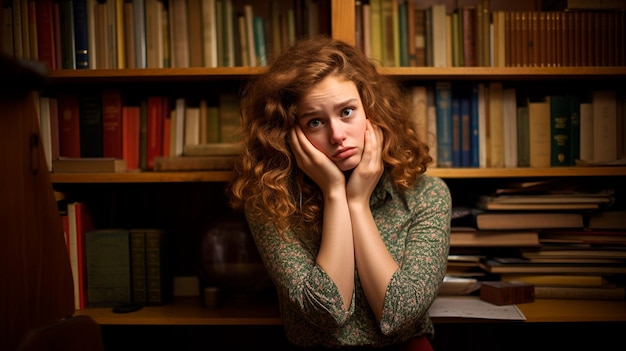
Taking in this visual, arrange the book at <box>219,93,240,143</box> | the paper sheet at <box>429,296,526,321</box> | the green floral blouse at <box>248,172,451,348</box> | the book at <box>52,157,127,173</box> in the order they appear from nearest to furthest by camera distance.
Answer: the green floral blouse at <box>248,172,451,348</box>
the paper sheet at <box>429,296,526,321</box>
the book at <box>52,157,127,173</box>
the book at <box>219,93,240,143</box>

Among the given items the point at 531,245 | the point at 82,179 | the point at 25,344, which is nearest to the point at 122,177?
the point at 82,179

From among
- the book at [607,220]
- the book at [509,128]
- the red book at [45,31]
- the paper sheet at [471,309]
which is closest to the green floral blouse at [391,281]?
the paper sheet at [471,309]

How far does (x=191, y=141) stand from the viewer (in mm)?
1588

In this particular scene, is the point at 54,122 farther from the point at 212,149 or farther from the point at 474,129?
the point at 474,129

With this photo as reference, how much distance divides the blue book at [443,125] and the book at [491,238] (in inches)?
8.4

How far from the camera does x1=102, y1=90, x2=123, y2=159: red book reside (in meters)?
1.56

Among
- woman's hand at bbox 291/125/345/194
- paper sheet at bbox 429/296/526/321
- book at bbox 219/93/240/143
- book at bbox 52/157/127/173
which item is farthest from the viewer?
book at bbox 219/93/240/143

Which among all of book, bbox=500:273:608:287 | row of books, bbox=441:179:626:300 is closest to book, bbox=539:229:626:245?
row of books, bbox=441:179:626:300

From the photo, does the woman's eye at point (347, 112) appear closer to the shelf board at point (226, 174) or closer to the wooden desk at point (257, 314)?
the shelf board at point (226, 174)

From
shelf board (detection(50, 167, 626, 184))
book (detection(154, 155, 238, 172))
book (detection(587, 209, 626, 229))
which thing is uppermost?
book (detection(154, 155, 238, 172))

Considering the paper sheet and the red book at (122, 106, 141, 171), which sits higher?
the red book at (122, 106, 141, 171)

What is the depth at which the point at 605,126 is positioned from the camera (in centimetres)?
153

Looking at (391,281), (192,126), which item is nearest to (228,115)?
(192,126)

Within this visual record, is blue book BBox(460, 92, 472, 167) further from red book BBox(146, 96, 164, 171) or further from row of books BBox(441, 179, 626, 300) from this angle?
red book BBox(146, 96, 164, 171)
